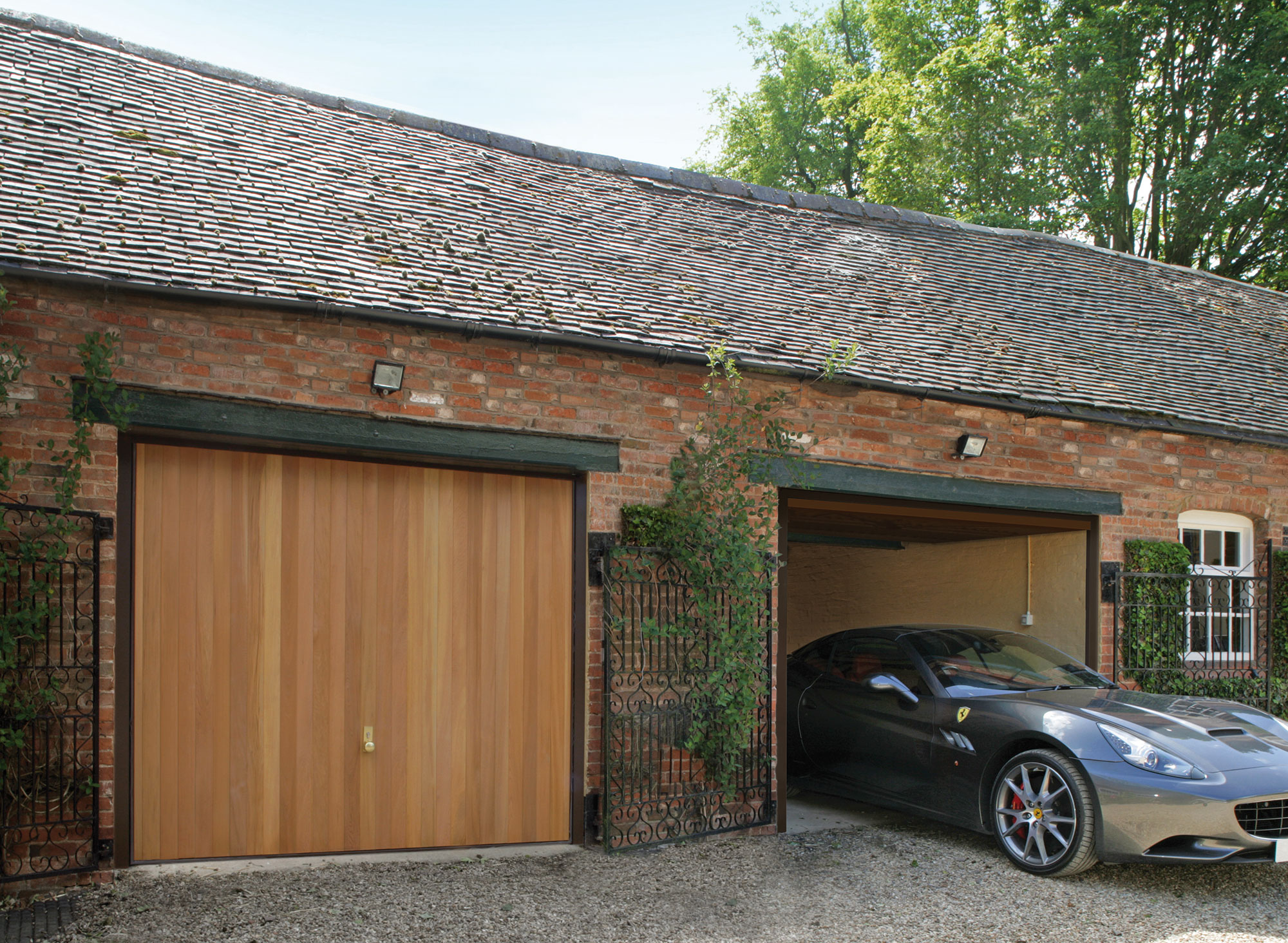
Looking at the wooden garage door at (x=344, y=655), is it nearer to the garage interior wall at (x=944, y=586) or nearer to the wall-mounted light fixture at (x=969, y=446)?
the garage interior wall at (x=944, y=586)

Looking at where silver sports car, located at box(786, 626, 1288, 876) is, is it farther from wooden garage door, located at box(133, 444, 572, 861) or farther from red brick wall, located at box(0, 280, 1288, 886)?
wooden garage door, located at box(133, 444, 572, 861)

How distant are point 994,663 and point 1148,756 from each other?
1490mm

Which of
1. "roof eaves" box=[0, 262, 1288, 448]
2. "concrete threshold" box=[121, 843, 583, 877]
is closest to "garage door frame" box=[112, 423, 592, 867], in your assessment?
"concrete threshold" box=[121, 843, 583, 877]

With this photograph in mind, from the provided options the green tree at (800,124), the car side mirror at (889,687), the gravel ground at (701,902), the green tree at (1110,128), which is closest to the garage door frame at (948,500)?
the car side mirror at (889,687)

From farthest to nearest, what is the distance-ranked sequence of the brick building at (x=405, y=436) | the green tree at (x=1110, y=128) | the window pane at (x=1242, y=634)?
the green tree at (x=1110, y=128), the window pane at (x=1242, y=634), the brick building at (x=405, y=436)

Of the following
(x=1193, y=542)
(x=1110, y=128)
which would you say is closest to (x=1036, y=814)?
(x=1193, y=542)

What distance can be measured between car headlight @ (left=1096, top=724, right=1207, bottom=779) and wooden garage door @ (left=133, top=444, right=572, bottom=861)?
325 centimetres

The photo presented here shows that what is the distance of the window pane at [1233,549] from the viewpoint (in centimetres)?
Answer: 937

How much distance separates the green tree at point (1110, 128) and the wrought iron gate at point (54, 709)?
17.5m

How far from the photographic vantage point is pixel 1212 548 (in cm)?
927

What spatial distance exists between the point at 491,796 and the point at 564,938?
161 cm

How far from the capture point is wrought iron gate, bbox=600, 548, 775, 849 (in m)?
6.16

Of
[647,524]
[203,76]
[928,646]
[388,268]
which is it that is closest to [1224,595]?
[928,646]

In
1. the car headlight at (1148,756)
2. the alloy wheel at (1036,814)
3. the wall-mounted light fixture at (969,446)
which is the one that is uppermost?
the wall-mounted light fixture at (969,446)
